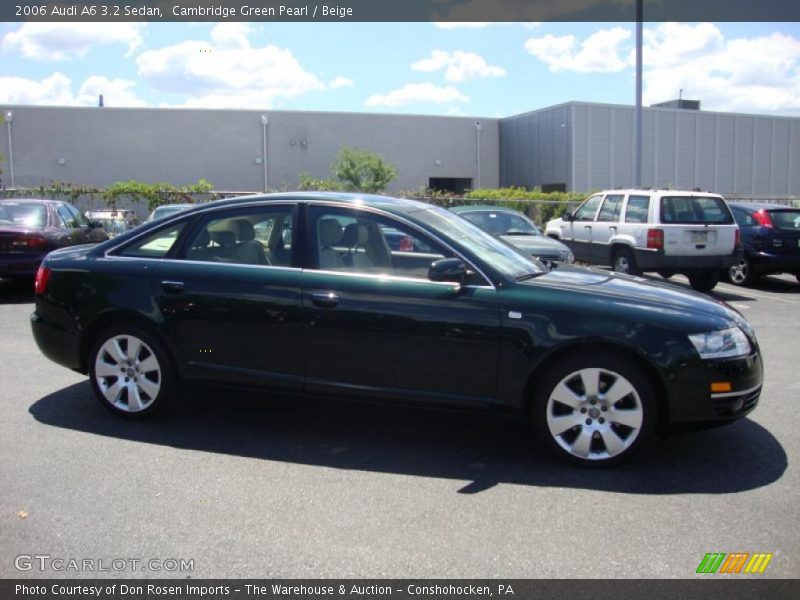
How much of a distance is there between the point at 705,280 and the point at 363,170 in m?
27.4

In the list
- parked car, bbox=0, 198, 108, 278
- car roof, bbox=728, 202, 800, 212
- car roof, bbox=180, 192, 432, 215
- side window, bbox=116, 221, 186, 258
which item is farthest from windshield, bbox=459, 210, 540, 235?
side window, bbox=116, 221, 186, 258

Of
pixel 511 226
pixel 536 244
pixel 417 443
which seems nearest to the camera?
pixel 417 443

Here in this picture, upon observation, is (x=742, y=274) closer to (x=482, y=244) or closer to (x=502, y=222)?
(x=502, y=222)

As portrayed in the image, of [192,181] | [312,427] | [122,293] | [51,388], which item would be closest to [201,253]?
[122,293]

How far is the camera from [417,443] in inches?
197

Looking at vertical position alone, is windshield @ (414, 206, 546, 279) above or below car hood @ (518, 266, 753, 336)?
above

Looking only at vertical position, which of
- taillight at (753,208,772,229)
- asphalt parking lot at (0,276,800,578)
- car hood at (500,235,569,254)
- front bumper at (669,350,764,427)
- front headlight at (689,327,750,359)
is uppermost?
taillight at (753,208,772,229)

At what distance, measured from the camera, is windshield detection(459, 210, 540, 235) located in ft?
43.1

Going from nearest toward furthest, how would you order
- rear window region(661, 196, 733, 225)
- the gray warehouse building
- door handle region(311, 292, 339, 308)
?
1. door handle region(311, 292, 339, 308)
2. rear window region(661, 196, 733, 225)
3. the gray warehouse building

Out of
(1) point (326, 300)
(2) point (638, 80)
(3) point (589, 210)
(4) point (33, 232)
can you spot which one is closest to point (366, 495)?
(1) point (326, 300)

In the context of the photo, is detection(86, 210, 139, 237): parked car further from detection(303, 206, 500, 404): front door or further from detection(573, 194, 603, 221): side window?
detection(303, 206, 500, 404): front door

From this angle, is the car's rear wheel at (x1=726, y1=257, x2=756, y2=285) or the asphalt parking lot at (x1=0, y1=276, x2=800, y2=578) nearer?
the asphalt parking lot at (x1=0, y1=276, x2=800, y2=578)

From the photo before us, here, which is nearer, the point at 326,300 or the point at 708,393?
the point at 708,393

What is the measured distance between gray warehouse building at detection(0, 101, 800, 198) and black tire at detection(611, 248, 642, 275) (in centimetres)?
2863
